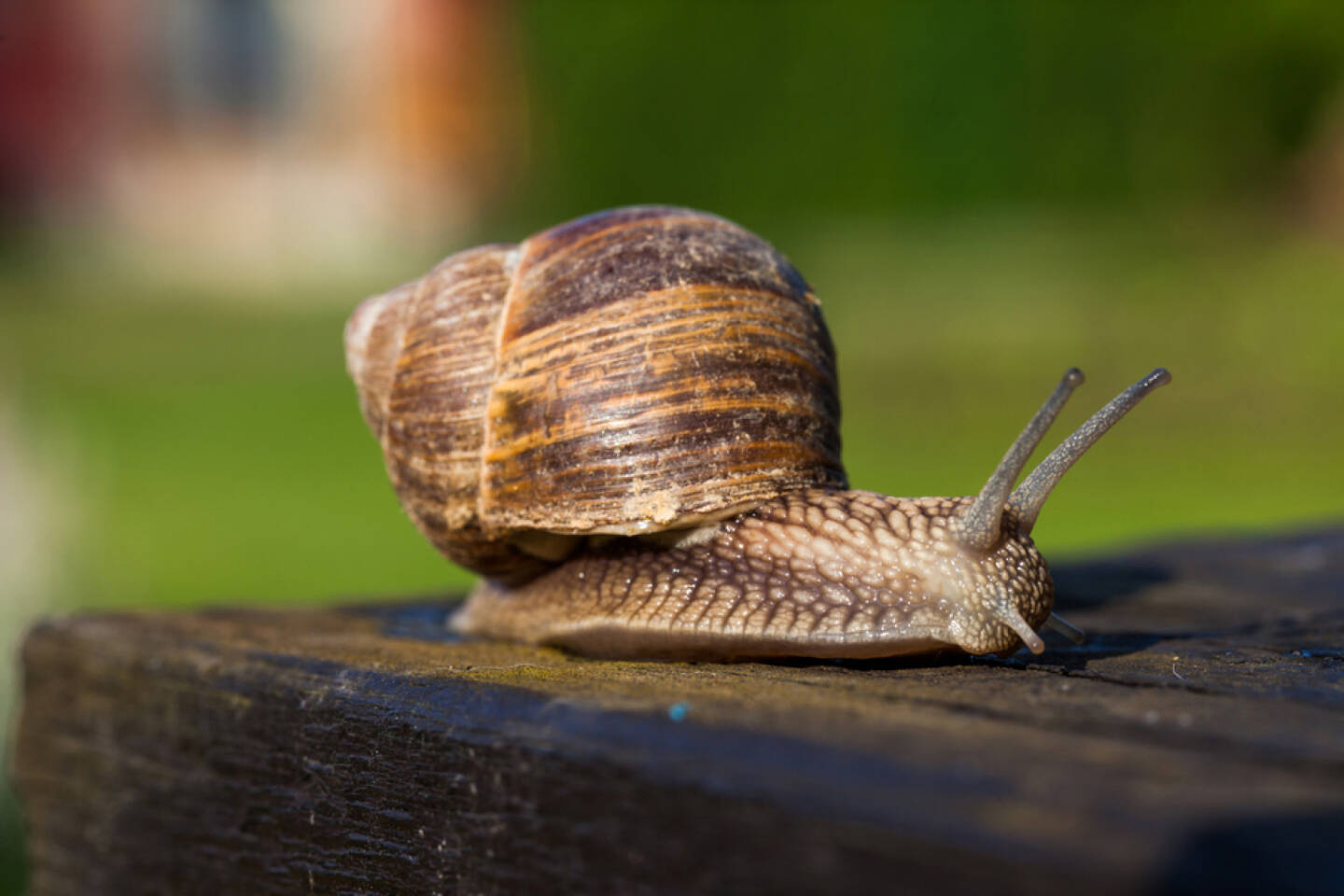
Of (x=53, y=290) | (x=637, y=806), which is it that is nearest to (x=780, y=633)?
(x=637, y=806)

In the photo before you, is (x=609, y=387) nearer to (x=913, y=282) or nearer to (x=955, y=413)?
(x=955, y=413)

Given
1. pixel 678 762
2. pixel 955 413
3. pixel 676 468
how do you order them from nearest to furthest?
pixel 678 762 < pixel 676 468 < pixel 955 413

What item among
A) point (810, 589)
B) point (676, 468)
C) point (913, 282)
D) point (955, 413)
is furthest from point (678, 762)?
point (913, 282)

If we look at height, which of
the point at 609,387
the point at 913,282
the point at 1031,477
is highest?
the point at 913,282

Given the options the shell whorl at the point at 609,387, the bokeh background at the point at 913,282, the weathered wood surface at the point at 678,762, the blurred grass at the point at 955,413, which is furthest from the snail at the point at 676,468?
the blurred grass at the point at 955,413

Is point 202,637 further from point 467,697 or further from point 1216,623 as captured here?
point 1216,623

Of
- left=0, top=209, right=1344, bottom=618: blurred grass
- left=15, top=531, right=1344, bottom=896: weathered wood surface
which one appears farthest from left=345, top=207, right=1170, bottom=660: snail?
left=0, top=209, right=1344, bottom=618: blurred grass

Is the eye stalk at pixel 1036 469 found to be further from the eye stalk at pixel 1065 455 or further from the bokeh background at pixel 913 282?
the bokeh background at pixel 913 282

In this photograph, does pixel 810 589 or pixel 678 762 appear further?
pixel 810 589

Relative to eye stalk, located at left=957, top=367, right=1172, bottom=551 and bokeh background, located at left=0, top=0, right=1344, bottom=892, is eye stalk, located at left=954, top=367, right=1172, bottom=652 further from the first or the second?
bokeh background, located at left=0, top=0, right=1344, bottom=892
